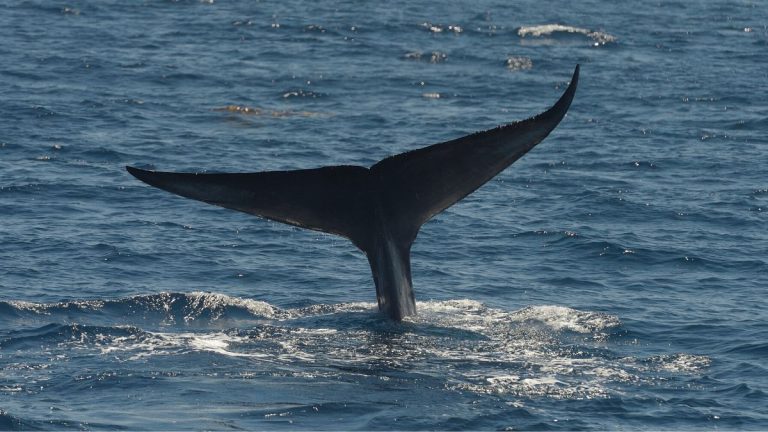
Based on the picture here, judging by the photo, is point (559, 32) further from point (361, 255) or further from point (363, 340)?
Answer: point (363, 340)

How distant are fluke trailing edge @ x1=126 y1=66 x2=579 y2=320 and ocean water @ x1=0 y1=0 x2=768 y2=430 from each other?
984 millimetres

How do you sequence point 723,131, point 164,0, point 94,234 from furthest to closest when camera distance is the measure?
1. point 164,0
2. point 723,131
3. point 94,234

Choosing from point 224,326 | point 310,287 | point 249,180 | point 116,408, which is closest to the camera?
point 116,408

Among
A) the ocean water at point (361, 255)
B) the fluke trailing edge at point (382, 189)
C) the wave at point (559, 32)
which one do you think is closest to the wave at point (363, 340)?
the ocean water at point (361, 255)

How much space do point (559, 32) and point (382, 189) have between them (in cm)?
2763

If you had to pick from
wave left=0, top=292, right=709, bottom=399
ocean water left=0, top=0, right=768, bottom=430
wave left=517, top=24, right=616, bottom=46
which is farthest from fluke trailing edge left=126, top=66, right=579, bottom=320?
wave left=517, top=24, right=616, bottom=46

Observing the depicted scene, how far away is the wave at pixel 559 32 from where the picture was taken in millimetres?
38938

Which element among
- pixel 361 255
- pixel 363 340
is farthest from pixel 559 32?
pixel 363 340

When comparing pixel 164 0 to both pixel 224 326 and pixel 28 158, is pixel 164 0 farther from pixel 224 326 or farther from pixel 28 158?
pixel 224 326

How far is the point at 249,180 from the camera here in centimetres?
1287

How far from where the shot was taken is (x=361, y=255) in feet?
62.6

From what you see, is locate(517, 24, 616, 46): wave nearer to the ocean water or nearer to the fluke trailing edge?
the ocean water

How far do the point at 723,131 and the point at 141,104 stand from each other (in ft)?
36.3

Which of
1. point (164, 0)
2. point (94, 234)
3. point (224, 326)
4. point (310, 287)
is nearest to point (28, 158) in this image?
point (94, 234)
